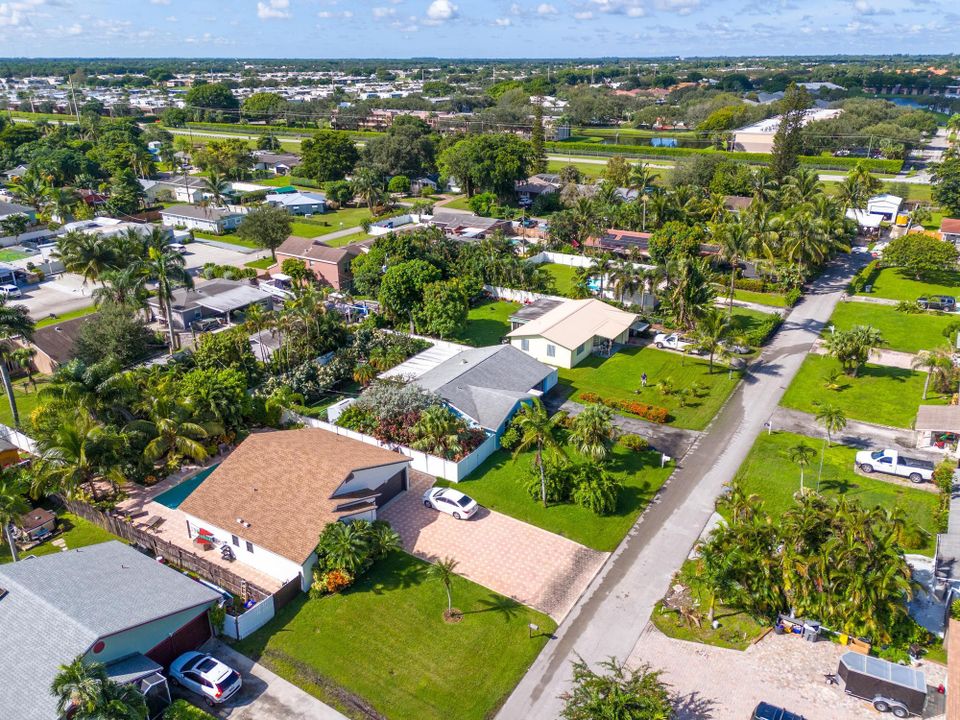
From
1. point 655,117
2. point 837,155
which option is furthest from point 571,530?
point 655,117

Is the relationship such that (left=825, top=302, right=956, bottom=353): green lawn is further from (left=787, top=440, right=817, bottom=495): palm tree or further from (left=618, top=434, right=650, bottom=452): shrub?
(left=618, top=434, right=650, bottom=452): shrub

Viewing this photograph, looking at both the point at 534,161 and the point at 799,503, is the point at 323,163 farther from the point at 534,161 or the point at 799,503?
the point at 799,503

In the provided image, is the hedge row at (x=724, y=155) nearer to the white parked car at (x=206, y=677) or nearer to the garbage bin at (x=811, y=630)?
the garbage bin at (x=811, y=630)

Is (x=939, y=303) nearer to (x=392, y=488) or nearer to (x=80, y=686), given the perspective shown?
(x=392, y=488)

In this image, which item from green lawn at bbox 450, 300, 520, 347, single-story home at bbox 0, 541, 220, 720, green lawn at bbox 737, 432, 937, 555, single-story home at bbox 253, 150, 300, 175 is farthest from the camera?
single-story home at bbox 253, 150, 300, 175

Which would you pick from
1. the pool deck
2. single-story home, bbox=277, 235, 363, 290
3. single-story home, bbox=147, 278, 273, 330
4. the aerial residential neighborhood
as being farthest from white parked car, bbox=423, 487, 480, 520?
single-story home, bbox=277, 235, 363, 290

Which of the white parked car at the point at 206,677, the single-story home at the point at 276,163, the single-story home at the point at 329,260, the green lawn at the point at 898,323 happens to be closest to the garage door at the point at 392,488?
the white parked car at the point at 206,677
